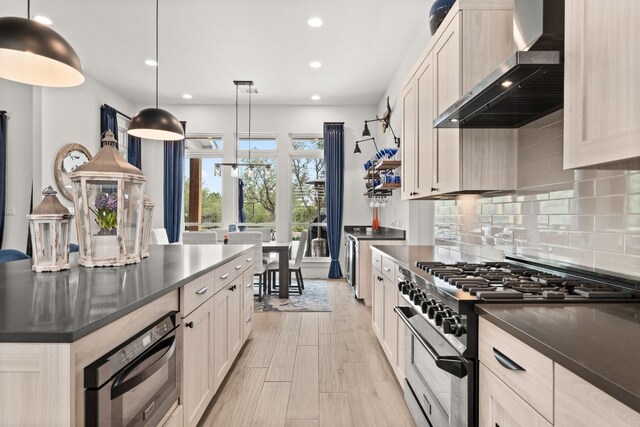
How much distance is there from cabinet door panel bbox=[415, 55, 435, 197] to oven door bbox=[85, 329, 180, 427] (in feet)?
5.96

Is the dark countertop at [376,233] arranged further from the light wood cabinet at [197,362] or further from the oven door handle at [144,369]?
the oven door handle at [144,369]

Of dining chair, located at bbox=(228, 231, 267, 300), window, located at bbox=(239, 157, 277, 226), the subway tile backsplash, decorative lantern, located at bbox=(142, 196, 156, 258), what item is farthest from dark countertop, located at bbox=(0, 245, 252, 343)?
window, located at bbox=(239, 157, 277, 226)

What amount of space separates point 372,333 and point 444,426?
2.16 meters

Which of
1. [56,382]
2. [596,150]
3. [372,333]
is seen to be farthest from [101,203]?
[372,333]

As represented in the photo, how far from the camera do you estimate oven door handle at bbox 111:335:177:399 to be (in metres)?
1.02

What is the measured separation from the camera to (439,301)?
4.75 feet

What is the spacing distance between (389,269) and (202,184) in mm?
5036

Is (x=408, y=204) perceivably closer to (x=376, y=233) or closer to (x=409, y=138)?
(x=409, y=138)

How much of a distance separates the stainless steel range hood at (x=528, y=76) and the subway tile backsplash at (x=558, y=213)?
0.66ft

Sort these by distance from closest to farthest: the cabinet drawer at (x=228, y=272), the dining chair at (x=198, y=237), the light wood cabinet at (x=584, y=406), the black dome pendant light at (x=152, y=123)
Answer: the light wood cabinet at (x=584, y=406)
the cabinet drawer at (x=228, y=272)
the black dome pendant light at (x=152, y=123)
the dining chair at (x=198, y=237)

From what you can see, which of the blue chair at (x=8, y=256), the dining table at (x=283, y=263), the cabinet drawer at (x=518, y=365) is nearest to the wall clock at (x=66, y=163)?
the blue chair at (x=8, y=256)

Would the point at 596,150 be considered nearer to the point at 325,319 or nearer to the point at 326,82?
the point at 325,319

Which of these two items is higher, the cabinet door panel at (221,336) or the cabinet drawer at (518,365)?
the cabinet drawer at (518,365)

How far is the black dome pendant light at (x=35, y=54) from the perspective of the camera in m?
1.28
